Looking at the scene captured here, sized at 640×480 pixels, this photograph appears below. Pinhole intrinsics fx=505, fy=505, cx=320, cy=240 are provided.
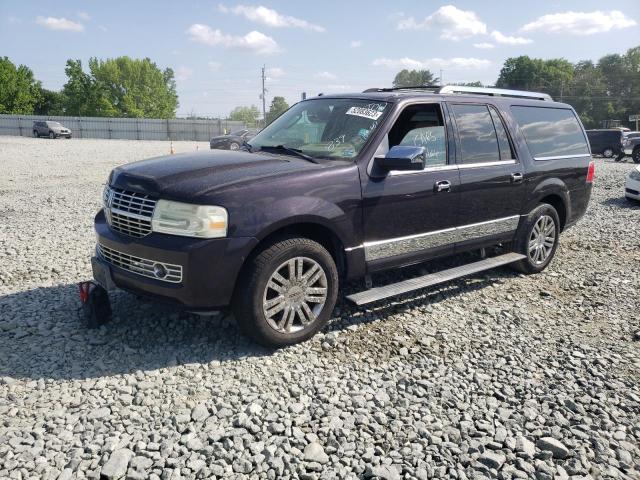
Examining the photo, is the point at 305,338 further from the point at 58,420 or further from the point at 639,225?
the point at 639,225

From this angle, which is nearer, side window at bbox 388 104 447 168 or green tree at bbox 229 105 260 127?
side window at bbox 388 104 447 168

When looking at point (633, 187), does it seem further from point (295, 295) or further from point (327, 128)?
point (295, 295)

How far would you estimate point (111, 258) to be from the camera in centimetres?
388

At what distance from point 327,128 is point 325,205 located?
3.52 feet

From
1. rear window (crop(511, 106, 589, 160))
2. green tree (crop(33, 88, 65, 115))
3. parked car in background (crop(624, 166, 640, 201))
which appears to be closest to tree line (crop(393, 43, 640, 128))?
green tree (crop(33, 88, 65, 115))

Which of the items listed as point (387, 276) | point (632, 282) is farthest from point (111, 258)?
point (632, 282)

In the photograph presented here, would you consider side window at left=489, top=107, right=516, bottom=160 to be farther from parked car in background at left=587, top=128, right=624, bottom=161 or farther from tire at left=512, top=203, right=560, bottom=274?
parked car in background at left=587, top=128, right=624, bottom=161

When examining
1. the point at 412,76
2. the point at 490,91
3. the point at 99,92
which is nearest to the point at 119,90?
the point at 99,92

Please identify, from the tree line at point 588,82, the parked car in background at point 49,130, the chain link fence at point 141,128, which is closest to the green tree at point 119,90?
the chain link fence at point 141,128

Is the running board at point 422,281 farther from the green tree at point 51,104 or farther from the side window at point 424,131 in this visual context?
the green tree at point 51,104

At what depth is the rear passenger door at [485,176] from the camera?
4.89 metres

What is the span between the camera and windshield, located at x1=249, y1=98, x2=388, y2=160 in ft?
14.2

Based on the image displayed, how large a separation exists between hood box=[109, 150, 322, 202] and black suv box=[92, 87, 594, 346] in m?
0.01

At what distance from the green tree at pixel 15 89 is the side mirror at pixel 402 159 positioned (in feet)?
244
